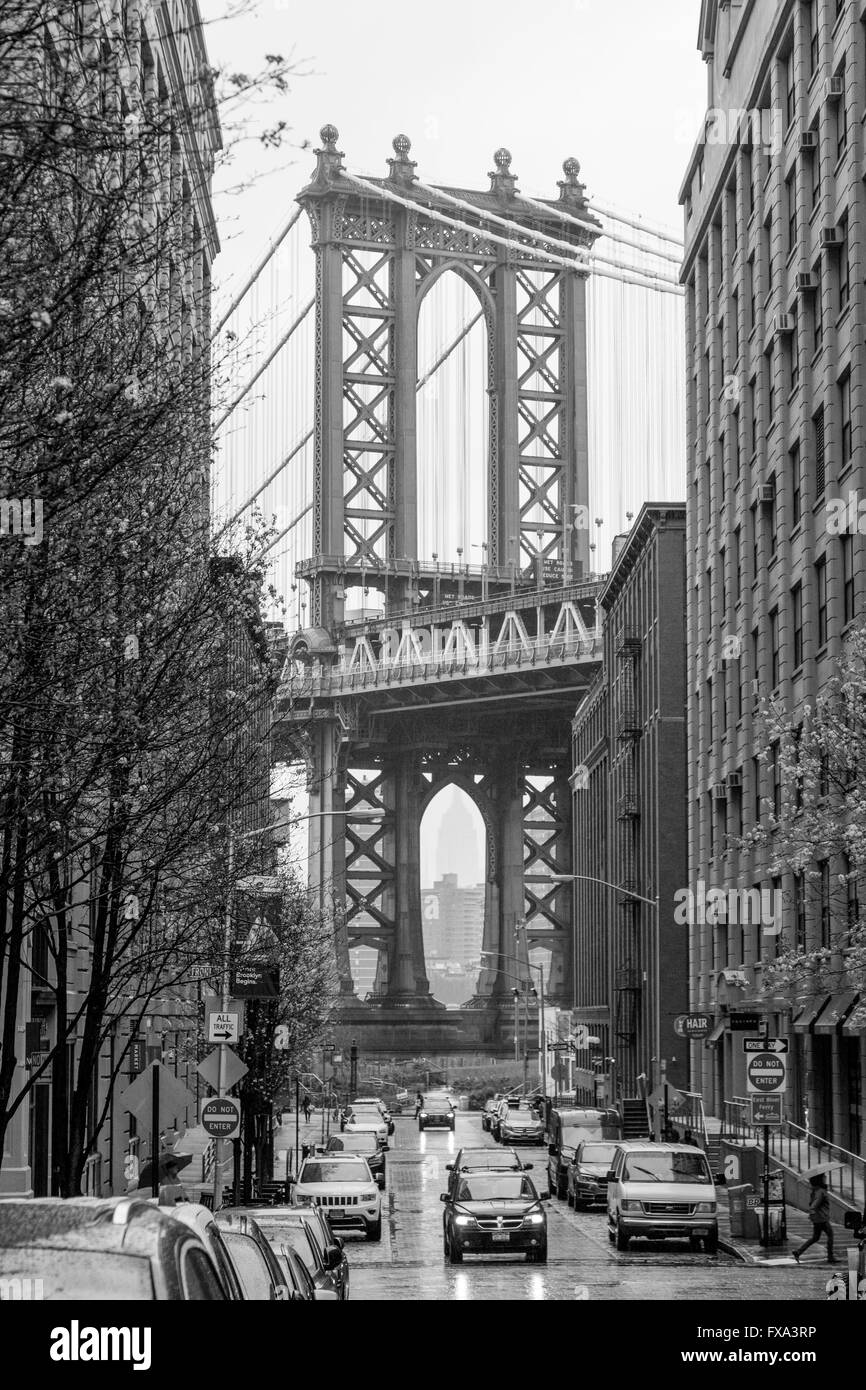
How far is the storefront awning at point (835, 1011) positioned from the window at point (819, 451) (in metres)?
11.5

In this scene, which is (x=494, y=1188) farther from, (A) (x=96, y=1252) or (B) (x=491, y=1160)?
(A) (x=96, y=1252)

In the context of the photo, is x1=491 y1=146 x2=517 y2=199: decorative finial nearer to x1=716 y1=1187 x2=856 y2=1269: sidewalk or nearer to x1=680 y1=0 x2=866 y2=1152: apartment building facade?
x1=680 y1=0 x2=866 y2=1152: apartment building facade

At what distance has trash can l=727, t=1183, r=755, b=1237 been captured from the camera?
3414 centimetres

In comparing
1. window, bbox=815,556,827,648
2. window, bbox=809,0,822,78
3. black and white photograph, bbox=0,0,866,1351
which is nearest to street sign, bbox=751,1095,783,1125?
→ black and white photograph, bbox=0,0,866,1351

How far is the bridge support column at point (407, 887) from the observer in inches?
6334

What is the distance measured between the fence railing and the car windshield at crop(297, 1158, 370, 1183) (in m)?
7.83

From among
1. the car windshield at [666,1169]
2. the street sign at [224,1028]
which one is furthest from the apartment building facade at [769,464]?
the street sign at [224,1028]

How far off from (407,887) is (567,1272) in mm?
136833

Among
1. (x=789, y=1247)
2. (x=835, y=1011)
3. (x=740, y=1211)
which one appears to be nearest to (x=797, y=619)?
(x=835, y=1011)

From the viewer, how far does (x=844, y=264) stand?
44.6 m

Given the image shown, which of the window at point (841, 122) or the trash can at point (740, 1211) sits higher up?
the window at point (841, 122)

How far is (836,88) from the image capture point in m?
45.0

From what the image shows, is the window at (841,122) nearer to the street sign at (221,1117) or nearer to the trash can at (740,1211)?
the trash can at (740,1211)

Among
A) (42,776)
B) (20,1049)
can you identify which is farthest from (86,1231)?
(20,1049)
